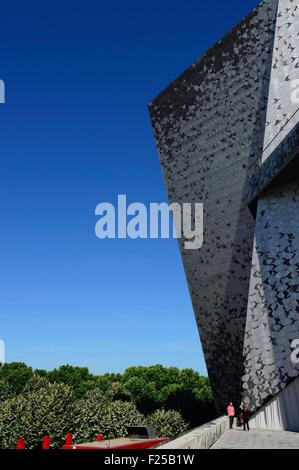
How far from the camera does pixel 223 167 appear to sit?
2502cm

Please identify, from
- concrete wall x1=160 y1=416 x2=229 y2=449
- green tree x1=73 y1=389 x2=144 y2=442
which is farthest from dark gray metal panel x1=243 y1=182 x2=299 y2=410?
green tree x1=73 y1=389 x2=144 y2=442

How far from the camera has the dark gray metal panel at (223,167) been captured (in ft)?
77.3

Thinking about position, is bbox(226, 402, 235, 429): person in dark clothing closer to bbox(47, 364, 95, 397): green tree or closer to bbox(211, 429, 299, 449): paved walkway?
bbox(211, 429, 299, 449): paved walkway

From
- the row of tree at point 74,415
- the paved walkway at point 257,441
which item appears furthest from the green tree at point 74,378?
the paved walkway at point 257,441

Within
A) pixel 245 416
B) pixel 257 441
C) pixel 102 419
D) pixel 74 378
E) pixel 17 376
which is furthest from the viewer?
pixel 74 378

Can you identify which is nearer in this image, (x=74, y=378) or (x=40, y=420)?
(x=40, y=420)

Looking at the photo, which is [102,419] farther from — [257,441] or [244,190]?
[257,441]

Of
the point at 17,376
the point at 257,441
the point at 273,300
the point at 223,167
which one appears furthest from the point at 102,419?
the point at 17,376

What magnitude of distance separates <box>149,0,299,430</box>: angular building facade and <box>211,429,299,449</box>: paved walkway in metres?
2.56

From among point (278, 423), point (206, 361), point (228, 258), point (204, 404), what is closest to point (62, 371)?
point (204, 404)

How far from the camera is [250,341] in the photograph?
18891 mm

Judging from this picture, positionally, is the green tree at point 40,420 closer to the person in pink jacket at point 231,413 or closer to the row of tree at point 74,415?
the row of tree at point 74,415

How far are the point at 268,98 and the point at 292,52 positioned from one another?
8.11 ft

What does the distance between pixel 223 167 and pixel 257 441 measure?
1604cm
